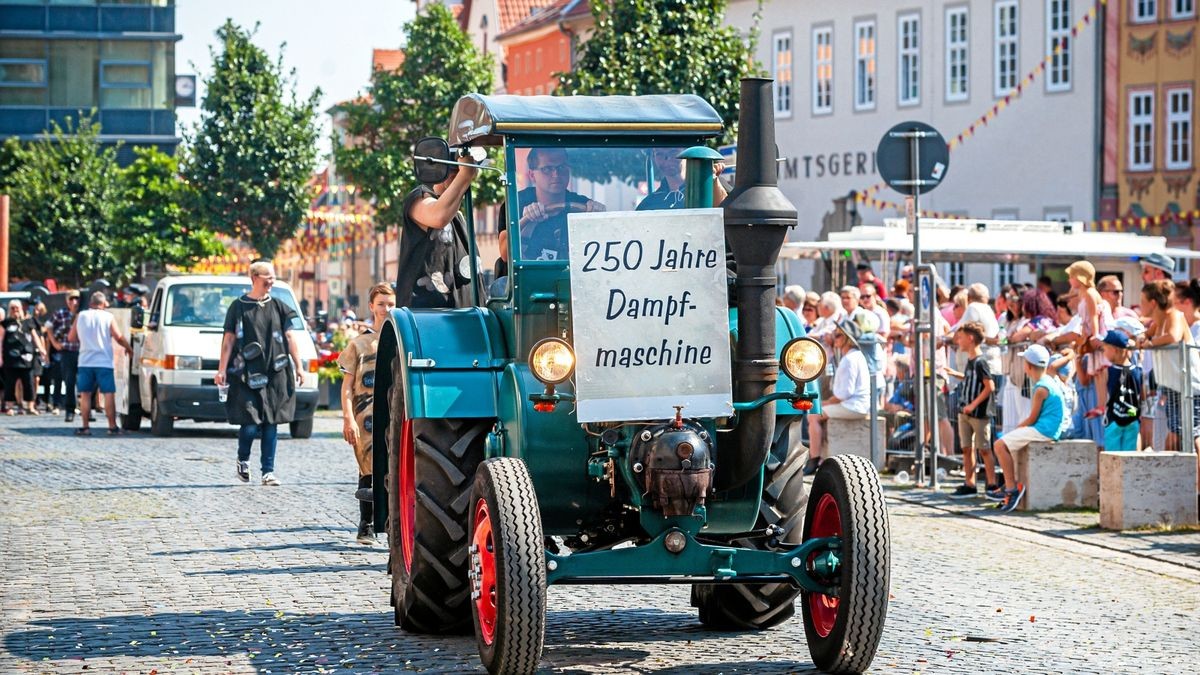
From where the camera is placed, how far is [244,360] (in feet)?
56.6

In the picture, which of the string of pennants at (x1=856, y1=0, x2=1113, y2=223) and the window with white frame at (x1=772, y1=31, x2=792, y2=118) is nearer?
the string of pennants at (x1=856, y1=0, x2=1113, y2=223)

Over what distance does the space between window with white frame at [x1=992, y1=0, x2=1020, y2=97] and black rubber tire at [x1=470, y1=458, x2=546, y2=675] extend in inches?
1606

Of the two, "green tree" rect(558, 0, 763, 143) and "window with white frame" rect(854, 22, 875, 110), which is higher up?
"window with white frame" rect(854, 22, 875, 110)

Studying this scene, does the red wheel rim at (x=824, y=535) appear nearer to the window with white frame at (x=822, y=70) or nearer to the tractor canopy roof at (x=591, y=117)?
the tractor canopy roof at (x=591, y=117)

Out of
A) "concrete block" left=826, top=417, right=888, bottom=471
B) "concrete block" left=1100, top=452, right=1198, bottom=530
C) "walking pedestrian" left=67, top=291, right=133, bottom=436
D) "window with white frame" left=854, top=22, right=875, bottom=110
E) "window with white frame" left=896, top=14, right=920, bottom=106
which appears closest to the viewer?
"concrete block" left=1100, top=452, right=1198, bottom=530

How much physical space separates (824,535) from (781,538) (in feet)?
1.11

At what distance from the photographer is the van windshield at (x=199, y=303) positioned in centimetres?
2561

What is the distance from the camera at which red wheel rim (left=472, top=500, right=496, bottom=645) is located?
25.3 feet

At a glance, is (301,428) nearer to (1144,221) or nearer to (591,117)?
(591,117)

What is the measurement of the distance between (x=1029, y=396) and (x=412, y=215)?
8.57 metres

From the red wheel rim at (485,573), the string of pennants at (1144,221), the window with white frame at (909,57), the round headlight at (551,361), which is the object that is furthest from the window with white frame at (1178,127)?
the red wheel rim at (485,573)

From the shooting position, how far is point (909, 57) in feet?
164

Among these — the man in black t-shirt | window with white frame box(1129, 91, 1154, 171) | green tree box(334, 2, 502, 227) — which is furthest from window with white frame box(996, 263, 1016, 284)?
the man in black t-shirt

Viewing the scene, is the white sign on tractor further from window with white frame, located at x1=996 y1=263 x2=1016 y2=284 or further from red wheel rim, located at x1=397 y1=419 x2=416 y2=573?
window with white frame, located at x1=996 y1=263 x2=1016 y2=284
